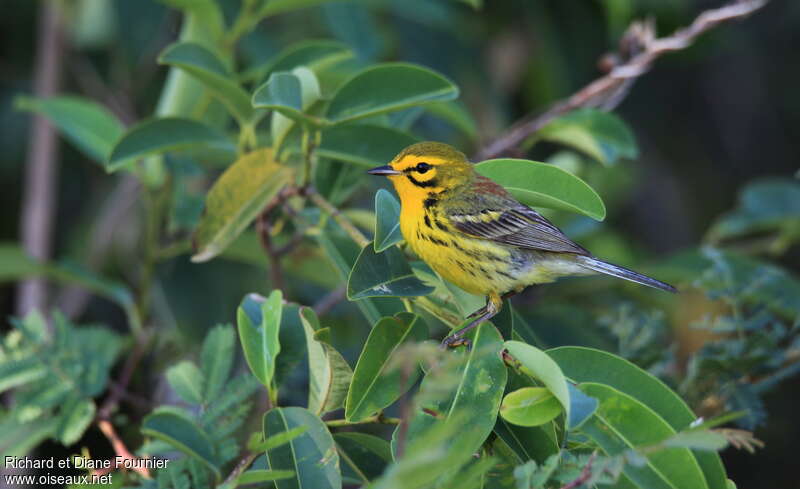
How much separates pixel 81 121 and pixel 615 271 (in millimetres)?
1873

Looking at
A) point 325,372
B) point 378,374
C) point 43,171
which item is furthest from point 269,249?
point 43,171

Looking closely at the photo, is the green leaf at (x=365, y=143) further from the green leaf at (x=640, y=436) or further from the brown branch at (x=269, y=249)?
the green leaf at (x=640, y=436)

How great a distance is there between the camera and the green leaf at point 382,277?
1.82 metres

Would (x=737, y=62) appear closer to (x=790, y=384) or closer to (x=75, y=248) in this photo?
(x=790, y=384)

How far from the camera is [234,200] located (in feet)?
7.52

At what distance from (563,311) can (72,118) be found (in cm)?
187

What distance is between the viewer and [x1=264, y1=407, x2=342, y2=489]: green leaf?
5.46 ft

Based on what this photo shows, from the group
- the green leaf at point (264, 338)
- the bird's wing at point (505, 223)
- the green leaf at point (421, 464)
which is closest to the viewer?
the green leaf at point (421, 464)

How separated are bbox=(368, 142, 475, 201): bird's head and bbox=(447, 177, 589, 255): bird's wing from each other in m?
0.08

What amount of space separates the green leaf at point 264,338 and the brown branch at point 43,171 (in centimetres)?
181

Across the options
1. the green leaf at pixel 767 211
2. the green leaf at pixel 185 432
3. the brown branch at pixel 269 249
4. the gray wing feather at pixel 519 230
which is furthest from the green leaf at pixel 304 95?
the green leaf at pixel 767 211

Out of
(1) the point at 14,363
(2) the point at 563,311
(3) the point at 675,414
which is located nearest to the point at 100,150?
(1) the point at 14,363

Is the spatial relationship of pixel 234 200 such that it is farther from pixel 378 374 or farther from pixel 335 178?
pixel 378 374

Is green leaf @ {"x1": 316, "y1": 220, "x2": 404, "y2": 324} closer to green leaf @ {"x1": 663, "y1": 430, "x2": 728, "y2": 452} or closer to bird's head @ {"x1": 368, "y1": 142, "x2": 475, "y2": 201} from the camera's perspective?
bird's head @ {"x1": 368, "y1": 142, "x2": 475, "y2": 201}
